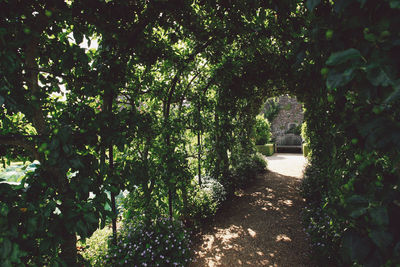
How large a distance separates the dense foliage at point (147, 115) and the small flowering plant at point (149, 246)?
32 millimetres

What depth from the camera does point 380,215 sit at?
71cm

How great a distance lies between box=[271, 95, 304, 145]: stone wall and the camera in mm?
17078

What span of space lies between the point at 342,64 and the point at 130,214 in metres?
2.99

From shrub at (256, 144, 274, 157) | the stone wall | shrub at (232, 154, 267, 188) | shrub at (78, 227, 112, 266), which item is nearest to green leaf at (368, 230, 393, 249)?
shrub at (78, 227, 112, 266)

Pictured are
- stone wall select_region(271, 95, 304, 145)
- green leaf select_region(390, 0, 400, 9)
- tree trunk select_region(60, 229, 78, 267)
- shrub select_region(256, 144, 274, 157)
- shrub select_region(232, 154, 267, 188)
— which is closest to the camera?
green leaf select_region(390, 0, 400, 9)

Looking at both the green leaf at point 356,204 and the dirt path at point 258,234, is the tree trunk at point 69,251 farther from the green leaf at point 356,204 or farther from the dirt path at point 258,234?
the green leaf at point 356,204

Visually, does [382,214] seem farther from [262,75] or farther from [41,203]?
[262,75]

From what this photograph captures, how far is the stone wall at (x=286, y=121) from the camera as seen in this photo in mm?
17078

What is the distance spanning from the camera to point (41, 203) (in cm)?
133

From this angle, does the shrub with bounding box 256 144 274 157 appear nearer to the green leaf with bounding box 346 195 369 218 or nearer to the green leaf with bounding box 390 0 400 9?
the green leaf with bounding box 346 195 369 218

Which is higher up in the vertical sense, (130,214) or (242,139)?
(242,139)

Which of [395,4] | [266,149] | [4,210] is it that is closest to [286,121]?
[266,149]

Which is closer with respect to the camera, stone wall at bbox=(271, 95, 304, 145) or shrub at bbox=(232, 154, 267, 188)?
shrub at bbox=(232, 154, 267, 188)

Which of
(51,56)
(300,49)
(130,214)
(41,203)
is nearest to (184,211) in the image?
(130,214)
